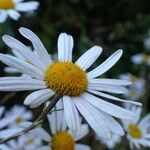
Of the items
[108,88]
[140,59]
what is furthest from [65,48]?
[140,59]

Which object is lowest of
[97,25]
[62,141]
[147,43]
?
[62,141]

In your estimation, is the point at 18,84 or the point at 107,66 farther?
the point at 107,66

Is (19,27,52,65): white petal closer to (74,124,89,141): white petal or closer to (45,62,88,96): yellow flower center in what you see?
(45,62,88,96): yellow flower center

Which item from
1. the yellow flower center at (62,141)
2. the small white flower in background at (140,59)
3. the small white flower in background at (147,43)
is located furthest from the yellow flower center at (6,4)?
the small white flower in background at (147,43)

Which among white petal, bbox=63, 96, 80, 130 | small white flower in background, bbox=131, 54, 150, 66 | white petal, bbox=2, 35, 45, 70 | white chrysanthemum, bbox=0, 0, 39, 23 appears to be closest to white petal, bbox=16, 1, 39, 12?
white chrysanthemum, bbox=0, 0, 39, 23

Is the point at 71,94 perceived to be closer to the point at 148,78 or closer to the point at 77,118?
the point at 77,118

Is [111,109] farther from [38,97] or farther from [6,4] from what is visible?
[6,4]
